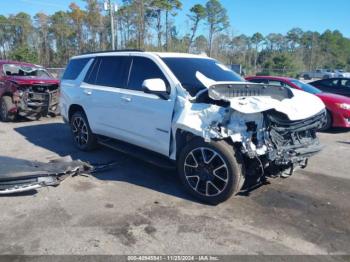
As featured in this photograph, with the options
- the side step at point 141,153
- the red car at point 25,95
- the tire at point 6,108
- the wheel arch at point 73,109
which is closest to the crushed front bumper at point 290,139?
the side step at point 141,153

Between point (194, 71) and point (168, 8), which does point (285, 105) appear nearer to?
point (194, 71)

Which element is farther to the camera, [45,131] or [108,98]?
[45,131]

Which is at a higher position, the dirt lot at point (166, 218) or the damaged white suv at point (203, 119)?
the damaged white suv at point (203, 119)

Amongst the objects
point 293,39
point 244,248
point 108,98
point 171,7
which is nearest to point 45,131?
point 108,98

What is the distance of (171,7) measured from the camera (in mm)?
46344

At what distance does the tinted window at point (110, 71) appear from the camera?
5680 mm

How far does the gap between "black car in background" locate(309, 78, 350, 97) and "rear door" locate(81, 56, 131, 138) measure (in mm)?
9341

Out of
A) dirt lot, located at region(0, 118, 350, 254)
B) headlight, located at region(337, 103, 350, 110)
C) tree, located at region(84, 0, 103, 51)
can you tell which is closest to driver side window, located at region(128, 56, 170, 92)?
dirt lot, located at region(0, 118, 350, 254)

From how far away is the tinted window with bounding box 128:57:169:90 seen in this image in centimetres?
507

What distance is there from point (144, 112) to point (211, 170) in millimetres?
1406

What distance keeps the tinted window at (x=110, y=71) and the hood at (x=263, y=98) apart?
136 cm

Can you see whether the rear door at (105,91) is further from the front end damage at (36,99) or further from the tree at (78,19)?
the tree at (78,19)

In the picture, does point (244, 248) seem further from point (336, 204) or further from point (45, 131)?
point (45, 131)

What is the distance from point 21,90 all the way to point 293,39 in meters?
86.7
